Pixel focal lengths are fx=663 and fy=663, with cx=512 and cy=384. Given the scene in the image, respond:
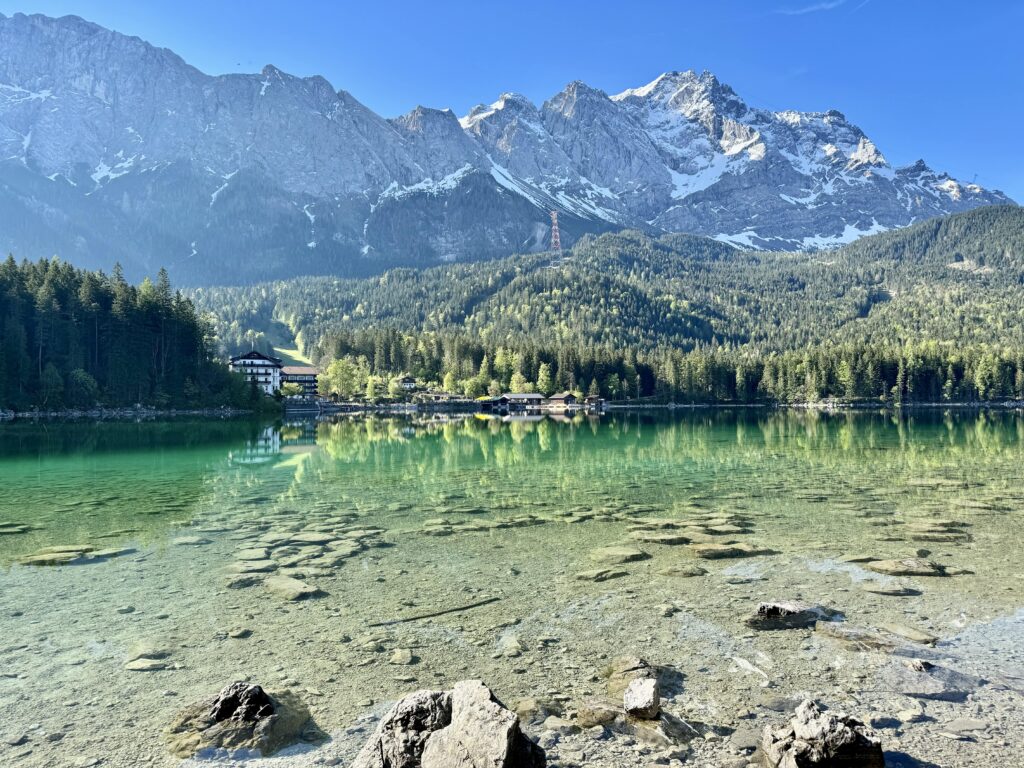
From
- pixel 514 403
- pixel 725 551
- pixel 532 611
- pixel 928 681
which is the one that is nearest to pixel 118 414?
pixel 725 551

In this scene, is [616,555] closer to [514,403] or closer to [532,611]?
[532,611]

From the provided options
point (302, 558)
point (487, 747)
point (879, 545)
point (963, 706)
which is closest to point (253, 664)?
point (487, 747)

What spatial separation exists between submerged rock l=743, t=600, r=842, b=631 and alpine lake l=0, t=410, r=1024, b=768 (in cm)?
23

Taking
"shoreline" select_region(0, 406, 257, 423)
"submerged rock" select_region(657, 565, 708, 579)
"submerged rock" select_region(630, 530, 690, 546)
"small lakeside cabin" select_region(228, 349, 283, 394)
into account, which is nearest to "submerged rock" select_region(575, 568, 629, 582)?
"submerged rock" select_region(657, 565, 708, 579)

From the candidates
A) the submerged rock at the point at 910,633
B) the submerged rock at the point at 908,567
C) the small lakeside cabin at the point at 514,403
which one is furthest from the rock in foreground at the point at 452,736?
the small lakeside cabin at the point at 514,403

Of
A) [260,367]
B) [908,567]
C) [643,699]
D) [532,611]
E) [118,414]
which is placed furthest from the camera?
[260,367]

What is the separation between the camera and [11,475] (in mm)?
40094

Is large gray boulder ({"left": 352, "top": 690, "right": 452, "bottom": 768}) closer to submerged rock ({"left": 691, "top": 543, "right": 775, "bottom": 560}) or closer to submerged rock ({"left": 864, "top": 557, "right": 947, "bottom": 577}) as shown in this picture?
submerged rock ({"left": 691, "top": 543, "right": 775, "bottom": 560})

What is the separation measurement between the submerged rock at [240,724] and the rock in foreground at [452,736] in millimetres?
1429

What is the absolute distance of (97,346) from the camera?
107312 millimetres

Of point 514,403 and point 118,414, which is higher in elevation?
point 118,414

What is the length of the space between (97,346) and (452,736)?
120 metres

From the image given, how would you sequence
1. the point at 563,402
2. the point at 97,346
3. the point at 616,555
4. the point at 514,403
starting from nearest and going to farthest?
the point at 616,555
the point at 97,346
the point at 563,402
the point at 514,403

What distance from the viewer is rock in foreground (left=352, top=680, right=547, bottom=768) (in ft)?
23.8
